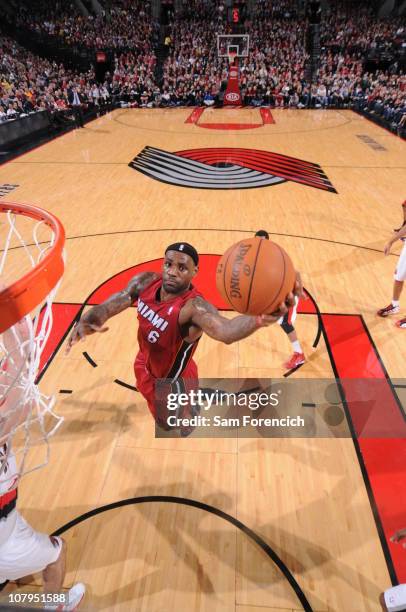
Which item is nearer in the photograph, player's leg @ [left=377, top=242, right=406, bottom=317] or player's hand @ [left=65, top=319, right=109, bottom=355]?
player's hand @ [left=65, top=319, right=109, bottom=355]

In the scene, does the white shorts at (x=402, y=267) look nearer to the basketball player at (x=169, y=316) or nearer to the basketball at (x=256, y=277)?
the basketball player at (x=169, y=316)

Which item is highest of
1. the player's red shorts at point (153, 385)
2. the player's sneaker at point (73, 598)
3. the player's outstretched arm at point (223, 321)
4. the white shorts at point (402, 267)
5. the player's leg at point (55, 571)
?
the player's outstretched arm at point (223, 321)

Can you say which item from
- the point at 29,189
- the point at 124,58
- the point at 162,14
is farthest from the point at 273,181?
the point at 162,14

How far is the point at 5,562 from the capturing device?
2074 millimetres

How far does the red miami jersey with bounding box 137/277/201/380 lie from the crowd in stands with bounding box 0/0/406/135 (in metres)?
16.0

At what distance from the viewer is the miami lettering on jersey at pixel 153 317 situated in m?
2.96

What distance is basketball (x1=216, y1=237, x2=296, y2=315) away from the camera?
2240mm

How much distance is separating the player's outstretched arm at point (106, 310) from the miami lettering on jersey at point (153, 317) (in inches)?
6.6

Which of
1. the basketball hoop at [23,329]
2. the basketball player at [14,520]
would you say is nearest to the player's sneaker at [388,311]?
the basketball hoop at [23,329]

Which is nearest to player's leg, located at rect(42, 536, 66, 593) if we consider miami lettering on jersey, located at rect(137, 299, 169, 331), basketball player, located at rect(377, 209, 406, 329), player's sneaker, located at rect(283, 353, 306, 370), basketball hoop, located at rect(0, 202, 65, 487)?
basketball hoop, located at rect(0, 202, 65, 487)

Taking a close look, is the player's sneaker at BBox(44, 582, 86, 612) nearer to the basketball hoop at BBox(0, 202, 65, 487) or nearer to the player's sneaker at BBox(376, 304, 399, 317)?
the basketball hoop at BBox(0, 202, 65, 487)

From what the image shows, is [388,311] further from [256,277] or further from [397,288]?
[256,277]

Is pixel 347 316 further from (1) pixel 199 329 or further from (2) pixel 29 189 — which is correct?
(2) pixel 29 189

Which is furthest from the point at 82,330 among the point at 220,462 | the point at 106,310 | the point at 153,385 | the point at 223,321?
the point at 220,462
